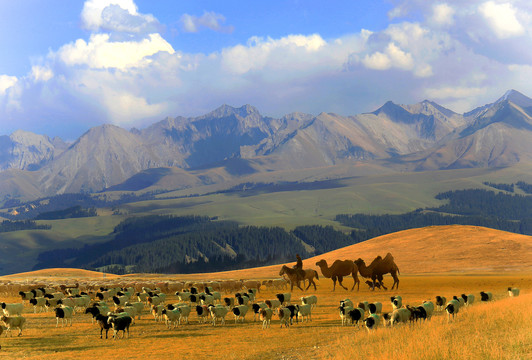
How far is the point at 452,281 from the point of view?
65.2 meters

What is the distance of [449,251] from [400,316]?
72418 mm

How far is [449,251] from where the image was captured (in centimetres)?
9475

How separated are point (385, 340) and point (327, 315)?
16.1 metres

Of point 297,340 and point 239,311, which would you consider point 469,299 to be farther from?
point 239,311

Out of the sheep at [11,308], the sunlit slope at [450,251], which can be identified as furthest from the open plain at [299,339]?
the sunlit slope at [450,251]

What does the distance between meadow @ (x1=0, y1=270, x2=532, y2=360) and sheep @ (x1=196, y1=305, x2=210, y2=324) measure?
829mm

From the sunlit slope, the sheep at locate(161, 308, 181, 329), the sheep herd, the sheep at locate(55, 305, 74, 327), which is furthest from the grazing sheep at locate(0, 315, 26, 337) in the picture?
the sunlit slope

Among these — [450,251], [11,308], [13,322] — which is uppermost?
[11,308]

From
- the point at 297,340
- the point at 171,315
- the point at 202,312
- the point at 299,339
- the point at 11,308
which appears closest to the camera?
the point at 297,340

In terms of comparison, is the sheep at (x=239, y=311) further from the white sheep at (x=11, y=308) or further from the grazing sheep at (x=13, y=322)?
→ the white sheep at (x=11, y=308)

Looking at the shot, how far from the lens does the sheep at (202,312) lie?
3597 centimetres

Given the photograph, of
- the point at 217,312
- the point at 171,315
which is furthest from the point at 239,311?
the point at 171,315

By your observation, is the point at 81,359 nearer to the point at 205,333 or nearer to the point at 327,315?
the point at 205,333

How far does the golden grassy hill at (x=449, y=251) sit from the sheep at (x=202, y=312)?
58.5 metres
